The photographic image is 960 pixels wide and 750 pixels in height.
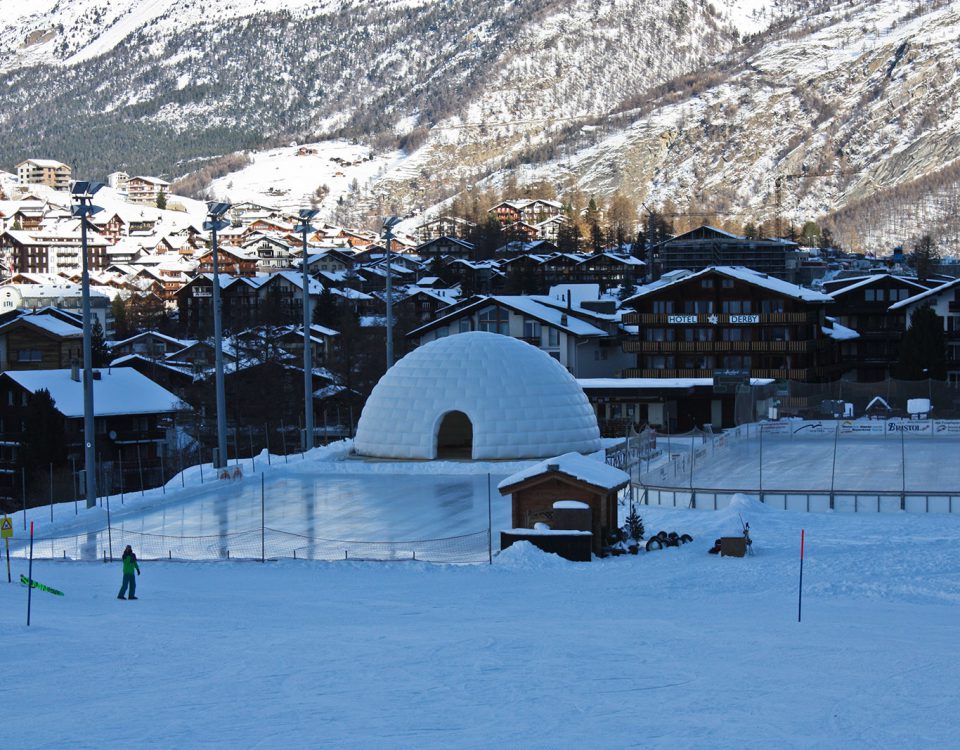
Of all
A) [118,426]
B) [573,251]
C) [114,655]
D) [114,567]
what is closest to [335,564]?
[114,567]

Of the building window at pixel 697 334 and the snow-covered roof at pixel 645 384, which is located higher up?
the building window at pixel 697 334

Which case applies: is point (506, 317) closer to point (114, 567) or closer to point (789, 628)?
point (114, 567)

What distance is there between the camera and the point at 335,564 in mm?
25812

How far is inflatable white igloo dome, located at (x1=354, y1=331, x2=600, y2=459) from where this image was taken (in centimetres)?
4262

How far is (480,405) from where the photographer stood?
42750 millimetres

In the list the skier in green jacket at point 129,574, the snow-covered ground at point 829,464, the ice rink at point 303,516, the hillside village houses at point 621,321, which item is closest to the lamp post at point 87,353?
the ice rink at point 303,516

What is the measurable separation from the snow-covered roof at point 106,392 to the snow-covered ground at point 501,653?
105ft

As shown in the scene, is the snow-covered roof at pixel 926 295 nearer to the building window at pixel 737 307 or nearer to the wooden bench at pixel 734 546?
the building window at pixel 737 307

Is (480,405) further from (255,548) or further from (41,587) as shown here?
(41,587)

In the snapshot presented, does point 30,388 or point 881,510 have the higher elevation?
point 30,388

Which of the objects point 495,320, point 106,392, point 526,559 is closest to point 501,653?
point 526,559

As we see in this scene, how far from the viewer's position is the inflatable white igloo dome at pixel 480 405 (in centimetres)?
4262

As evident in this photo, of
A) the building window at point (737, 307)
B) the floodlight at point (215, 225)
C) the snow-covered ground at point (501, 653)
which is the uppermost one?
the floodlight at point (215, 225)

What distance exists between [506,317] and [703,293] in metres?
9.05
